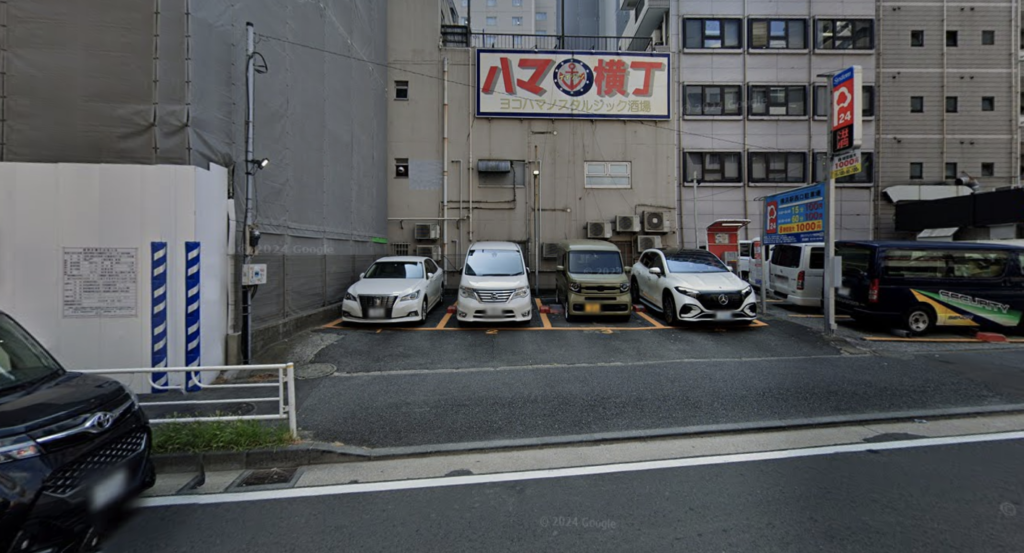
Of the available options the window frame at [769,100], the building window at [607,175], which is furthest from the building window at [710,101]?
the building window at [607,175]

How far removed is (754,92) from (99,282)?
20.7 m

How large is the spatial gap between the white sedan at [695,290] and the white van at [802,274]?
9.21ft

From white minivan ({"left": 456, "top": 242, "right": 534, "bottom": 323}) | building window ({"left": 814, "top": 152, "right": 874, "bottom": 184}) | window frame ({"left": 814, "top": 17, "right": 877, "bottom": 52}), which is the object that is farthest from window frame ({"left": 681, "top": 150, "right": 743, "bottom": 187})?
white minivan ({"left": 456, "top": 242, "right": 534, "bottom": 323})

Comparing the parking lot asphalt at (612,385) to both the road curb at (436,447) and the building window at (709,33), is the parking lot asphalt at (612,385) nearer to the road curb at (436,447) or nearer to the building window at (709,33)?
the road curb at (436,447)

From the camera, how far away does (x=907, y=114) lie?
1808 centimetres

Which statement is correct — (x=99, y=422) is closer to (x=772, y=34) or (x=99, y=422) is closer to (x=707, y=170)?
(x=707, y=170)

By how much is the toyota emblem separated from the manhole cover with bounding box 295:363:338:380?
11.6 ft

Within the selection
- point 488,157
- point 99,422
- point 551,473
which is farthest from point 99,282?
point 488,157

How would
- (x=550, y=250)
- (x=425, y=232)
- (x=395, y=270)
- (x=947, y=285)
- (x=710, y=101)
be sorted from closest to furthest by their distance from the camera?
(x=947, y=285)
(x=395, y=270)
(x=425, y=232)
(x=550, y=250)
(x=710, y=101)

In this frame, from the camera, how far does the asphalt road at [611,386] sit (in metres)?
4.57

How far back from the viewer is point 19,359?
3182 mm

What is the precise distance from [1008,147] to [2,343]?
1173 inches

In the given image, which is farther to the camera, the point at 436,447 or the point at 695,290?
the point at 695,290

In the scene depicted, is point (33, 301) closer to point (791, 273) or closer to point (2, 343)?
point (2, 343)
